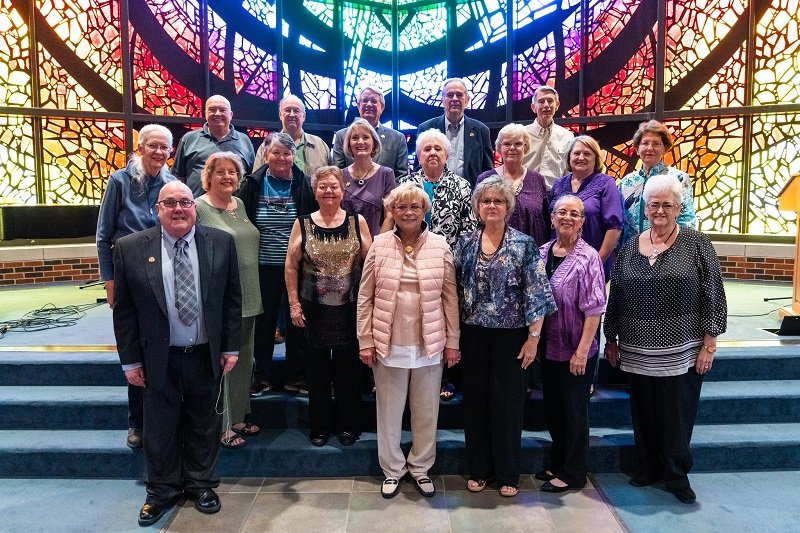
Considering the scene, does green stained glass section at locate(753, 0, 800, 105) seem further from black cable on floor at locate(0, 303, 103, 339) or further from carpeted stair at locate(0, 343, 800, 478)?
black cable on floor at locate(0, 303, 103, 339)

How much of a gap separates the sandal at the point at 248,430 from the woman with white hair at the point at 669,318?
2.01m

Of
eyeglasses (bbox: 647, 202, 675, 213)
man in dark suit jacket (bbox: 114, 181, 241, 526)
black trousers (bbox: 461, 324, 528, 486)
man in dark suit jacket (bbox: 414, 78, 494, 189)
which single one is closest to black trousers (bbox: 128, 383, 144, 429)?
man in dark suit jacket (bbox: 114, 181, 241, 526)

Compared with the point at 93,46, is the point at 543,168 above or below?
below

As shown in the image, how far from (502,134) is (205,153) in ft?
5.91

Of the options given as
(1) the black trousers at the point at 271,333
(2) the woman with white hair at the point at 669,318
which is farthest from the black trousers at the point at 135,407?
(2) the woman with white hair at the point at 669,318

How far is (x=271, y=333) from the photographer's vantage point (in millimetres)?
3330

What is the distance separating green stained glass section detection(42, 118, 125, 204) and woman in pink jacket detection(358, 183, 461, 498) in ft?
18.1

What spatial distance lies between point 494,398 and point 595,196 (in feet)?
3.85

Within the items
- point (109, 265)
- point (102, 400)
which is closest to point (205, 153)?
point (109, 265)

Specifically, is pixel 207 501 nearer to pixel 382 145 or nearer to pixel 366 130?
pixel 366 130

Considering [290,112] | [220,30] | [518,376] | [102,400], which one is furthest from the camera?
[220,30]

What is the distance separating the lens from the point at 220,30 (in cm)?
740

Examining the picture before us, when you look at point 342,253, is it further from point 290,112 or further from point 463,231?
point 290,112

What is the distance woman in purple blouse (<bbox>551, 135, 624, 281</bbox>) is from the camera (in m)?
3.08
